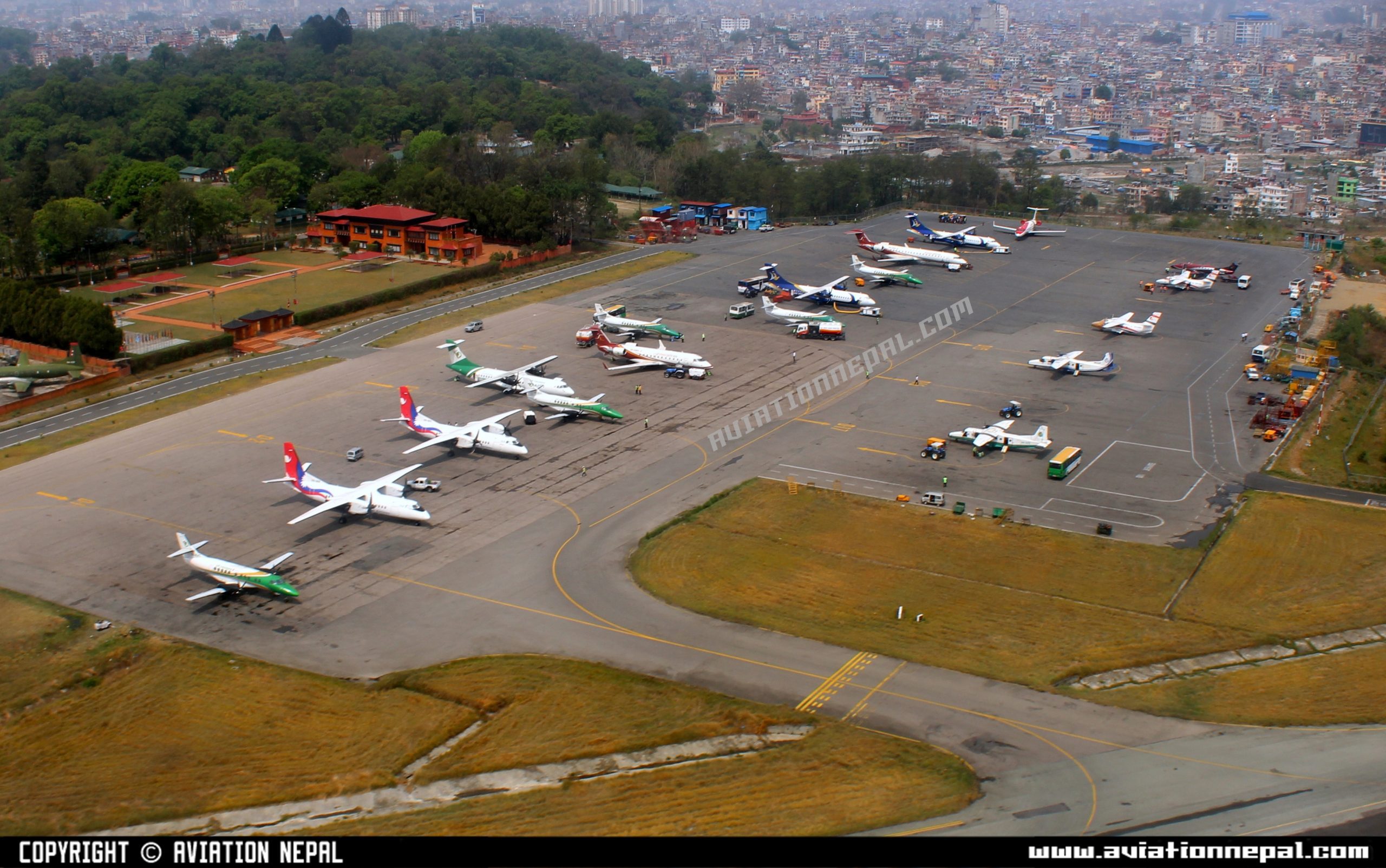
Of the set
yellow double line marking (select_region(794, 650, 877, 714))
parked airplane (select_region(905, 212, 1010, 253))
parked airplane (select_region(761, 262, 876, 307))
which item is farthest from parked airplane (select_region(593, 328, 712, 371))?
parked airplane (select_region(905, 212, 1010, 253))

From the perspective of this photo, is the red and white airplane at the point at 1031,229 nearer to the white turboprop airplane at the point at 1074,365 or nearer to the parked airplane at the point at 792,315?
the parked airplane at the point at 792,315

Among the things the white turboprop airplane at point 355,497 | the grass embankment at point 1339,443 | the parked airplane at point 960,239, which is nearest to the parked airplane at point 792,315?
the parked airplane at point 960,239

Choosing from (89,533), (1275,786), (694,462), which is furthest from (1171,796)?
(89,533)

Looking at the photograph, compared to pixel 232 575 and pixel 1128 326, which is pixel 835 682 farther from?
pixel 1128 326

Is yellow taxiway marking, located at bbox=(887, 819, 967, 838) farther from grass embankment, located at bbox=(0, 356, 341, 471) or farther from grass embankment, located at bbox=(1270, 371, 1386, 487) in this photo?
grass embankment, located at bbox=(0, 356, 341, 471)

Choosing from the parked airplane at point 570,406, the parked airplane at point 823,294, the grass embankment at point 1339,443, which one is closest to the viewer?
the grass embankment at point 1339,443

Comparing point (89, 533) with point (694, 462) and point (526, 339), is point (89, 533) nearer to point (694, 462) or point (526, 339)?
point (694, 462)
